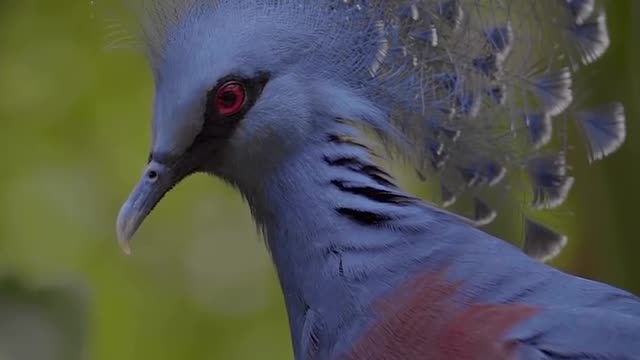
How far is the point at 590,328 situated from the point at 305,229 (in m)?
0.45

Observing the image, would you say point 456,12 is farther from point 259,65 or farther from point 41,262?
point 41,262

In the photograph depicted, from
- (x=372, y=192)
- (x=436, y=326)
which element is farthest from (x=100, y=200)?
(x=436, y=326)

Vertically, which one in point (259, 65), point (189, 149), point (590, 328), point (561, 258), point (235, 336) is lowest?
point (235, 336)

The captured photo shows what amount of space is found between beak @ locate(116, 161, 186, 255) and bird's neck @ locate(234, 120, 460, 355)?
16cm

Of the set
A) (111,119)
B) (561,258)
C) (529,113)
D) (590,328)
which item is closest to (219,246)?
(111,119)

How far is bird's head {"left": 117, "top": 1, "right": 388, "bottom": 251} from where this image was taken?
182cm

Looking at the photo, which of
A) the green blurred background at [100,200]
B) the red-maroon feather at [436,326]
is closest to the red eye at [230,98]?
the red-maroon feather at [436,326]

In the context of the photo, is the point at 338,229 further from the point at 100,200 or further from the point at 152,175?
the point at 100,200

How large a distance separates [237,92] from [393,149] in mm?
279

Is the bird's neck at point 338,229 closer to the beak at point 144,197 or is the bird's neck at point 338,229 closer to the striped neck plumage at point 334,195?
the striped neck plumage at point 334,195

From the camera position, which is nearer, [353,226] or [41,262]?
[353,226]

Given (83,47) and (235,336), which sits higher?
(83,47)

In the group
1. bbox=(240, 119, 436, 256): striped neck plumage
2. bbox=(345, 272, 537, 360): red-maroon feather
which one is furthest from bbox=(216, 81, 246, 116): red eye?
bbox=(345, 272, 537, 360): red-maroon feather

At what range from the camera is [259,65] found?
6.05 feet
